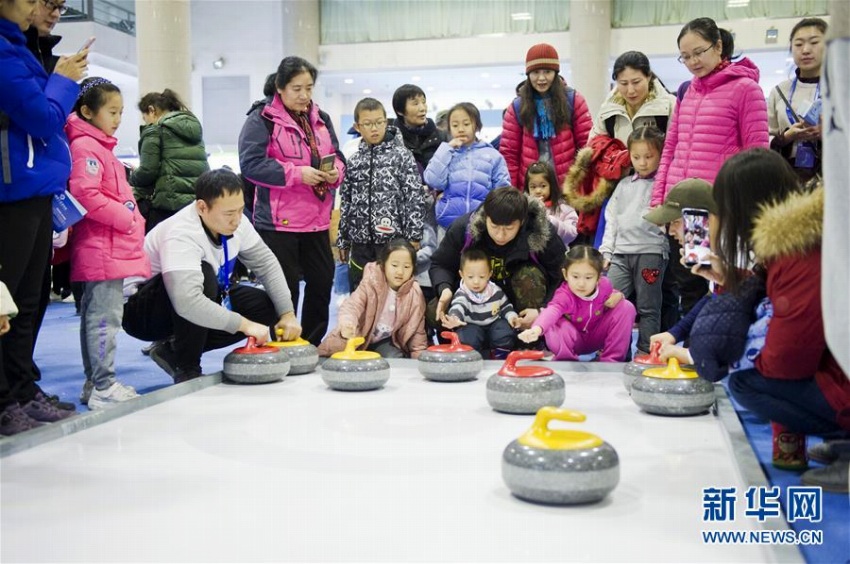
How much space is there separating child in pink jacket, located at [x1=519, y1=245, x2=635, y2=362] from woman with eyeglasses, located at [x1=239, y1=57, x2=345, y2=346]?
4.19 feet

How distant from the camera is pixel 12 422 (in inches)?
111

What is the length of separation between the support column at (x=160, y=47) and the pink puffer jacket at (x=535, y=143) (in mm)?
5983

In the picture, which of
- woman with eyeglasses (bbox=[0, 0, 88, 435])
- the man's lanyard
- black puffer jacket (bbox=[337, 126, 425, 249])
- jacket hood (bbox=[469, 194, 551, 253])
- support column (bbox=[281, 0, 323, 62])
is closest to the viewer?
woman with eyeglasses (bbox=[0, 0, 88, 435])

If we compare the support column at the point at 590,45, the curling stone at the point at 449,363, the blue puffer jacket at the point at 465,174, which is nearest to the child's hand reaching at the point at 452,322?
the curling stone at the point at 449,363

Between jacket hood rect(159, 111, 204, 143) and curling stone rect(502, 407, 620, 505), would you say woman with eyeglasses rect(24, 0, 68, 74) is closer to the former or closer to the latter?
jacket hood rect(159, 111, 204, 143)

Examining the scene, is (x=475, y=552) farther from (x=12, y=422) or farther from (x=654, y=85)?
(x=654, y=85)

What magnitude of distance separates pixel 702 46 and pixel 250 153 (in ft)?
7.28

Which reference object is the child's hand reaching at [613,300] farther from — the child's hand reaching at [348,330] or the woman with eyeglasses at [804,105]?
the child's hand reaching at [348,330]

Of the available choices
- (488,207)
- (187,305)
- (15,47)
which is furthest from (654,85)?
(15,47)

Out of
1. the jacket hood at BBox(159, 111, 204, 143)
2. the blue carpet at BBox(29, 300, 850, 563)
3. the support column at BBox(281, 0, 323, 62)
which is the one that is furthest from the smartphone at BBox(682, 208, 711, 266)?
the support column at BBox(281, 0, 323, 62)

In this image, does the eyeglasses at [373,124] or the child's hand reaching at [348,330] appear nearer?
the child's hand reaching at [348,330]

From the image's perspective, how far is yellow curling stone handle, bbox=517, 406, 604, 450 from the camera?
1904 millimetres

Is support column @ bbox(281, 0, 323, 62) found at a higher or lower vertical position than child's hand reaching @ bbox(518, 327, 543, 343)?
higher

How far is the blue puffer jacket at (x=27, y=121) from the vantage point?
9.29 feet
